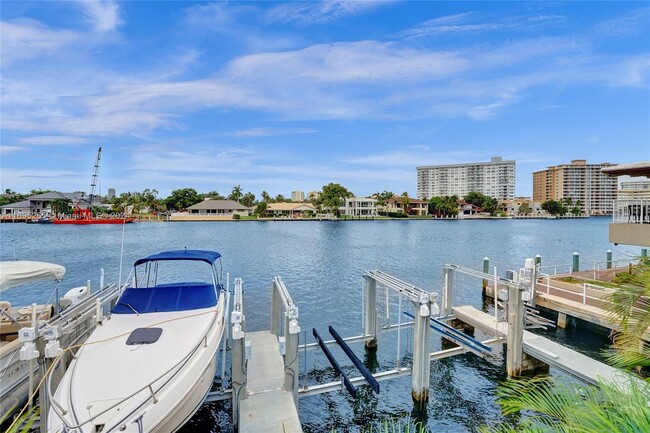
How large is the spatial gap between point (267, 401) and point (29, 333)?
173 inches

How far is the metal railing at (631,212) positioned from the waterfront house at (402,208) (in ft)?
336

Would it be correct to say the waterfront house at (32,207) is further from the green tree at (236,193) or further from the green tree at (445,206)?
the green tree at (445,206)

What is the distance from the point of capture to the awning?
7.26 m

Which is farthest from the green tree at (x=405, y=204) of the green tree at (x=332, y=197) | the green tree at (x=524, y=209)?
the green tree at (x=524, y=209)

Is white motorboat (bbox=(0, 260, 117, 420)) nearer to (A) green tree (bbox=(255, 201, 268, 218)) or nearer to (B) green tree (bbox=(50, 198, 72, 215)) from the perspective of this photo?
(A) green tree (bbox=(255, 201, 268, 218))

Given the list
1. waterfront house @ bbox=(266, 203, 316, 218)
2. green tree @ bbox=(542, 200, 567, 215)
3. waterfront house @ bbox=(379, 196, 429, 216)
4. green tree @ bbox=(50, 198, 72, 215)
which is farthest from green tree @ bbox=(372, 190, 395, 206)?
green tree @ bbox=(50, 198, 72, 215)

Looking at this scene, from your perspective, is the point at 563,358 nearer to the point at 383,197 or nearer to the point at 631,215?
the point at 631,215

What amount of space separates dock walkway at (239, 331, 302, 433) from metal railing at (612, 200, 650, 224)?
16.6 meters

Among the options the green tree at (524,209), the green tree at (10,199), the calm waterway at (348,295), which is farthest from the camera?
the green tree at (524,209)

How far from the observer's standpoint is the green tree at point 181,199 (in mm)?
112500

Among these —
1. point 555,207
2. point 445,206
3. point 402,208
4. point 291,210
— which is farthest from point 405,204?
point 555,207

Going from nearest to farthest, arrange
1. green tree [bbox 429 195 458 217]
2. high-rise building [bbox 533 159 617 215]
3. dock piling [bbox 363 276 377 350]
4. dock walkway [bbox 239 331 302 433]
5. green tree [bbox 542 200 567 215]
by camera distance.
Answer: dock walkway [bbox 239 331 302 433] → dock piling [bbox 363 276 377 350] → green tree [bbox 429 195 458 217] → green tree [bbox 542 200 567 215] → high-rise building [bbox 533 159 617 215]

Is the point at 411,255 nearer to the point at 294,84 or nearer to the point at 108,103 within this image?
the point at 294,84

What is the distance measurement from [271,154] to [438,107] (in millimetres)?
46411
